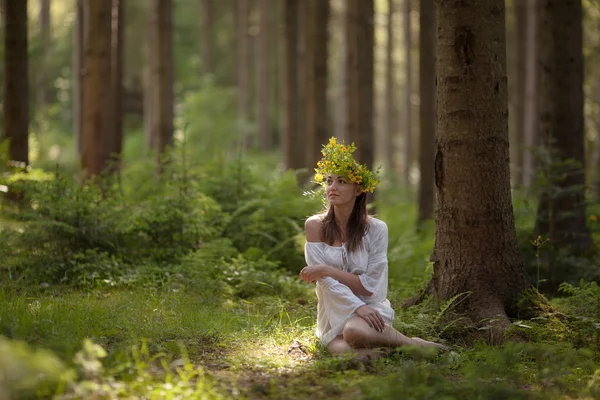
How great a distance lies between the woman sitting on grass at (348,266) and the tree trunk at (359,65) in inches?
323

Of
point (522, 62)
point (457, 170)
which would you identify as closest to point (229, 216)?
point (457, 170)

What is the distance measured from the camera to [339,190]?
6.52 m

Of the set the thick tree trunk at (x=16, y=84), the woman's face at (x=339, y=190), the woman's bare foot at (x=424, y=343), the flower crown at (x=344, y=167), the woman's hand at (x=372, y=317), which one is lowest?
the woman's bare foot at (x=424, y=343)

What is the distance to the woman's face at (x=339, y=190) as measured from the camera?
6.51 metres

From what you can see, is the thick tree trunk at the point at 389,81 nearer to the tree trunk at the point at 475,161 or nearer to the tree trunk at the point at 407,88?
the tree trunk at the point at 407,88

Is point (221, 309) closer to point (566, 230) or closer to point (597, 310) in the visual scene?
point (597, 310)

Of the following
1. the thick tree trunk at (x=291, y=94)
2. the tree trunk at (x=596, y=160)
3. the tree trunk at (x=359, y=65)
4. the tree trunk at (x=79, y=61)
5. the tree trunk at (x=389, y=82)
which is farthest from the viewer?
the tree trunk at (x=389, y=82)

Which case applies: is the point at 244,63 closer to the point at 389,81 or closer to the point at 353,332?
the point at 389,81

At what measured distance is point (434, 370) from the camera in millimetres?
5430

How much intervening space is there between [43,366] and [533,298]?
15.2 ft

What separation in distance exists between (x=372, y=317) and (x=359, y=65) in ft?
32.6

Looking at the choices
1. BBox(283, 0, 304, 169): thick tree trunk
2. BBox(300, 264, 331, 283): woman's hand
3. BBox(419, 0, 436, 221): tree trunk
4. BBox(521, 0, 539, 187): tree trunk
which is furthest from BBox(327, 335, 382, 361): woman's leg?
BBox(521, 0, 539, 187): tree trunk

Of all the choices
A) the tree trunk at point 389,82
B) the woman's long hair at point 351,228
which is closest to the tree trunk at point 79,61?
the woman's long hair at point 351,228

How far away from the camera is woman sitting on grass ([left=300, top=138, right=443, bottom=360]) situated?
605 centimetres
